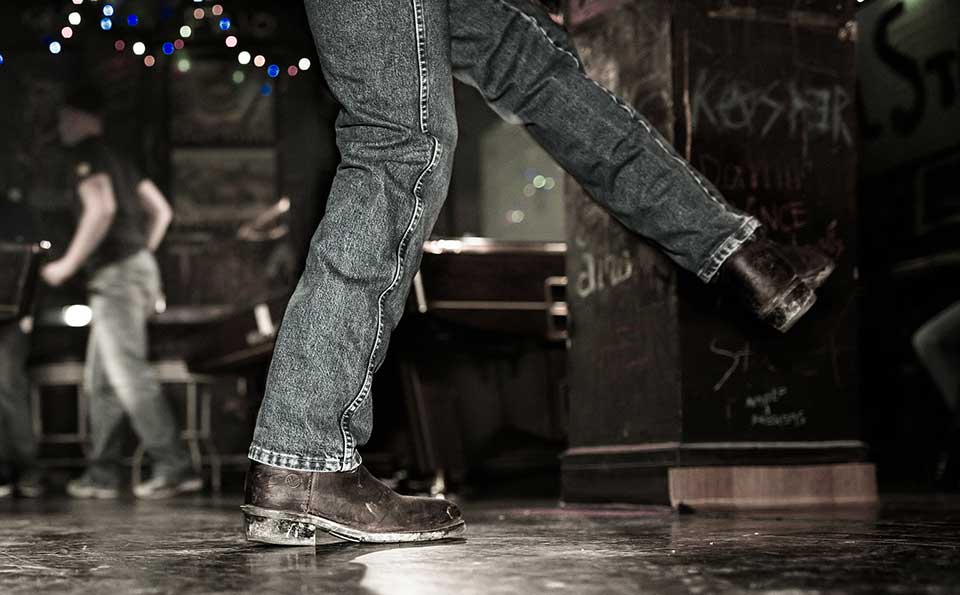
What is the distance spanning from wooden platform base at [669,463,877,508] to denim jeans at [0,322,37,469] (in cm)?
446

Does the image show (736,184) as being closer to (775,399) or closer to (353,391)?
(775,399)

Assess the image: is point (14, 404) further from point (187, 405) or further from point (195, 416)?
point (187, 405)

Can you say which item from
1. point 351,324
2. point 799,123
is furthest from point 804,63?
point 351,324

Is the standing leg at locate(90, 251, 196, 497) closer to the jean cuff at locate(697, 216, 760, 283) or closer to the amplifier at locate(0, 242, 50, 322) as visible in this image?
the amplifier at locate(0, 242, 50, 322)

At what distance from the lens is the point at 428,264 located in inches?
194

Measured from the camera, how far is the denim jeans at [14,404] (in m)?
6.38

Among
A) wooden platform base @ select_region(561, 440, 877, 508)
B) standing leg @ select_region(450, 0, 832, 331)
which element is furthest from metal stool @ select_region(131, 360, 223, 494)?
standing leg @ select_region(450, 0, 832, 331)

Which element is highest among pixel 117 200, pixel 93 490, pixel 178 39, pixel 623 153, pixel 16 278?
pixel 178 39

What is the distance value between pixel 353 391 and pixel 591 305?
169cm

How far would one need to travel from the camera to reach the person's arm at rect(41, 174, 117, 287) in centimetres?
603

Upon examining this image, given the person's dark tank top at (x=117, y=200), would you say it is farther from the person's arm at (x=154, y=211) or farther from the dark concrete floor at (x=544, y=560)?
the dark concrete floor at (x=544, y=560)

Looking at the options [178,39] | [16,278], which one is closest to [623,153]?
[16,278]

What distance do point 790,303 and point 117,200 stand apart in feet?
15.4

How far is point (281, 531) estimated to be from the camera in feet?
6.04
